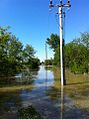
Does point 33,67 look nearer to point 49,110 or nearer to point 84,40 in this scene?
point 84,40

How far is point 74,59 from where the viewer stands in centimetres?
4247

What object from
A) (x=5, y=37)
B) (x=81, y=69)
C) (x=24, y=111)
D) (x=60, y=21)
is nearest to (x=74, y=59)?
(x=81, y=69)

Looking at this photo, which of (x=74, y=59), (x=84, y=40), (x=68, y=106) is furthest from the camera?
(x=74, y=59)

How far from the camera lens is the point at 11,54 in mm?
38500

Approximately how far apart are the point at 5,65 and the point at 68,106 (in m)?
6.96

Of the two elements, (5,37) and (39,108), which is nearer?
(39,108)

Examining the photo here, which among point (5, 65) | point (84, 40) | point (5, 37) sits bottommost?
point (5, 65)

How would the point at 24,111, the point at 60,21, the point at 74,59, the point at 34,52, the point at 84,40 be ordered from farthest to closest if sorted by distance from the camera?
the point at 34,52, the point at 74,59, the point at 84,40, the point at 60,21, the point at 24,111

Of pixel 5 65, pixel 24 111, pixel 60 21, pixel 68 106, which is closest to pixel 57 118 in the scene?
pixel 68 106

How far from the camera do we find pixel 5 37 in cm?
1567

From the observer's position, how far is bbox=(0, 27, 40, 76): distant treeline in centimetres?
1723

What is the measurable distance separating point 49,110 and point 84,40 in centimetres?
2527

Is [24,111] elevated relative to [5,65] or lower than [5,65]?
lower

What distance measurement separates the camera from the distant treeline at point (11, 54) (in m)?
17.2
